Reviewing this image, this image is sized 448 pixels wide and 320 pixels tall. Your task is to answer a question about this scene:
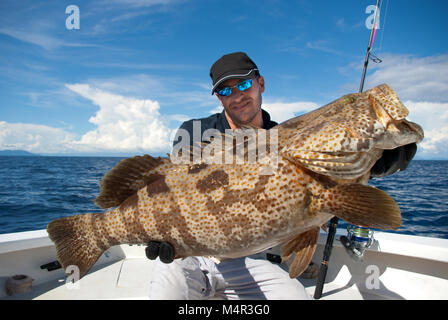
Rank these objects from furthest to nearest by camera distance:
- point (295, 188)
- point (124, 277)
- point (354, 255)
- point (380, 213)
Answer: point (124, 277)
point (354, 255)
point (295, 188)
point (380, 213)

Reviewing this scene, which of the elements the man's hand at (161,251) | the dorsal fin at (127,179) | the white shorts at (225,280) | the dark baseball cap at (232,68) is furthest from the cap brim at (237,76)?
the white shorts at (225,280)

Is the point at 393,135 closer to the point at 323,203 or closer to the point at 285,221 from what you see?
the point at 323,203

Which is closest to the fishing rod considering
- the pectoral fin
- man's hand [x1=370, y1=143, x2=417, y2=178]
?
man's hand [x1=370, y1=143, x2=417, y2=178]

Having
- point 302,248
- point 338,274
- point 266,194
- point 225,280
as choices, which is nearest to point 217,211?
point 266,194

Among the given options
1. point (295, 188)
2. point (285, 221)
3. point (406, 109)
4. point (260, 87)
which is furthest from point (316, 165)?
point (260, 87)

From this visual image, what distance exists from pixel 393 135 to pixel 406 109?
23 cm

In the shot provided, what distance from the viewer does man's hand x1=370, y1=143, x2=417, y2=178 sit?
2830mm

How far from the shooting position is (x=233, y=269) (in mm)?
3871

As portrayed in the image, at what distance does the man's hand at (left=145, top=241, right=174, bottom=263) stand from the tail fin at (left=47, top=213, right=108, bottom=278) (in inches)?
23.5

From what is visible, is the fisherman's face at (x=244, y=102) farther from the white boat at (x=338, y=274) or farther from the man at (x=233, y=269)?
the white boat at (x=338, y=274)

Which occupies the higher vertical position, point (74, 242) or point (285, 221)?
point (285, 221)

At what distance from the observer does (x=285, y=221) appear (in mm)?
2414

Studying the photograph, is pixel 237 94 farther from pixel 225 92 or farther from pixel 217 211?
pixel 217 211

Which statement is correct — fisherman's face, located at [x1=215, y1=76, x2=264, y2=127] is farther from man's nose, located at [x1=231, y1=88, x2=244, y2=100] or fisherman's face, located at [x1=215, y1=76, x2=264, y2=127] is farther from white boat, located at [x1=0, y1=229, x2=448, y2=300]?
white boat, located at [x1=0, y1=229, x2=448, y2=300]
